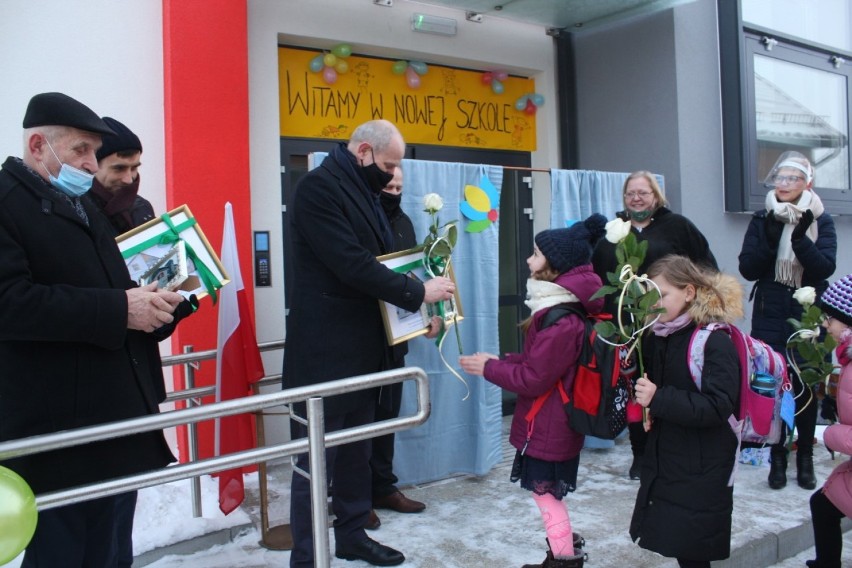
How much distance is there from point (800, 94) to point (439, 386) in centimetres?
502

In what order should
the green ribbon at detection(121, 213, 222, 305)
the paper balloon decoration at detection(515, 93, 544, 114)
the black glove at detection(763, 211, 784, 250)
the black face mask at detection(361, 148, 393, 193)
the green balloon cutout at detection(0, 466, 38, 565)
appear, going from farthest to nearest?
1. the paper balloon decoration at detection(515, 93, 544, 114)
2. the black glove at detection(763, 211, 784, 250)
3. the black face mask at detection(361, 148, 393, 193)
4. the green ribbon at detection(121, 213, 222, 305)
5. the green balloon cutout at detection(0, 466, 38, 565)

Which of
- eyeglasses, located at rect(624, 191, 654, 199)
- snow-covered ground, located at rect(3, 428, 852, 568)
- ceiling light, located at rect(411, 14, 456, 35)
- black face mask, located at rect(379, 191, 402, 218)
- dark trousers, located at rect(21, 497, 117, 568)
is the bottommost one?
snow-covered ground, located at rect(3, 428, 852, 568)

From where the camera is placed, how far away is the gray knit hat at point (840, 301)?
2.83 m

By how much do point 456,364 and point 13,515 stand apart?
2.99m

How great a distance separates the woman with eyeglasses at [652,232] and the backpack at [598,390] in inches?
52.2

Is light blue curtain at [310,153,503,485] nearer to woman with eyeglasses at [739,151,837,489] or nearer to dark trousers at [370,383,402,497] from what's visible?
dark trousers at [370,383,402,497]

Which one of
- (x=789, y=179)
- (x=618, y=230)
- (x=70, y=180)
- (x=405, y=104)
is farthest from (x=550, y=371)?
(x=405, y=104)

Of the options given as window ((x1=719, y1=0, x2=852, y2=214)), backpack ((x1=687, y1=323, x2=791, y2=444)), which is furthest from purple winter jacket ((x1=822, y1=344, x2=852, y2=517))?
window ((x1=719, y1=0, x2=852, y2=214))

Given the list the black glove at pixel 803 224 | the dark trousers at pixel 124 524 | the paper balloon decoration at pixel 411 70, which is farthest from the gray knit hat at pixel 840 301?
the paper balloon decoration at pixel 411 70

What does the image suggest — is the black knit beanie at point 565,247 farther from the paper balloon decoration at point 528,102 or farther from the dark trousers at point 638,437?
the paper balloon decoration at point 528,102

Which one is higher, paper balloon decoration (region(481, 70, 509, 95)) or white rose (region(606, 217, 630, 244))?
paper balloon decoration (region(481, 70, 509, 95))

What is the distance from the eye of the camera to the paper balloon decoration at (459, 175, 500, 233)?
4309 millimetres

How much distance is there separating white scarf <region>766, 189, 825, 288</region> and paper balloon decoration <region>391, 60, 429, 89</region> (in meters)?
2.67

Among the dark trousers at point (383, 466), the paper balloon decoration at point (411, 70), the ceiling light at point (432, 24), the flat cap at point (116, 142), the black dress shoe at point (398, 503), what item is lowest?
the black dress shoe at point (398, 503)
